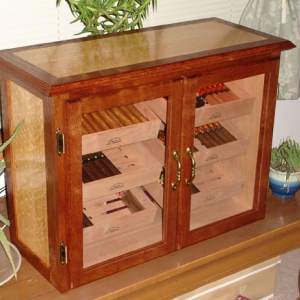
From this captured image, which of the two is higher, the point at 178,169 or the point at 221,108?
the point at 221,108

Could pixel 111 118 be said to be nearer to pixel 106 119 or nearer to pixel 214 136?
pixel 106 119

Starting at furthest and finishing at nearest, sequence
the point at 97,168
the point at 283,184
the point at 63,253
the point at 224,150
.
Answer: the point at 283,184 < the point at 224,150 < the point at 97,168 < the point at 63,253

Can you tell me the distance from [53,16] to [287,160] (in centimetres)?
101

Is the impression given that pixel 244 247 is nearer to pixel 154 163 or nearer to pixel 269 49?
pixel 154 163

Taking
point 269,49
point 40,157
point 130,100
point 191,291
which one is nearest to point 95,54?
point 130,100

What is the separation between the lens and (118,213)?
2.16 metres

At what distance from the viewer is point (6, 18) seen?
2217 mm

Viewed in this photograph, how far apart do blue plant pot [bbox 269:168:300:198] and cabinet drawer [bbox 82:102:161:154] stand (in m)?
0.69

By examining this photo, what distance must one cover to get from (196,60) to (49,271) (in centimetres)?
75

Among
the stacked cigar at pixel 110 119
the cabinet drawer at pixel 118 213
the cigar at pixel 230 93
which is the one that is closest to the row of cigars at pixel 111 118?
the stacked cigar at pixel 110 119

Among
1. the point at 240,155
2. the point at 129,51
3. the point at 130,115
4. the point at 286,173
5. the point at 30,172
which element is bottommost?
the point at 286,173

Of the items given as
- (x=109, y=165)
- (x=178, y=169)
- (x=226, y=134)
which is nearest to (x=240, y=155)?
(x=226, y=134)

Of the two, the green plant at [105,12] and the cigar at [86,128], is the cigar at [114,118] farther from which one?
the green plant at [105,12]

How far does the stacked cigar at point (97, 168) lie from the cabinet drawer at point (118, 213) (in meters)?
0.14
